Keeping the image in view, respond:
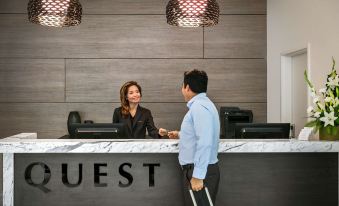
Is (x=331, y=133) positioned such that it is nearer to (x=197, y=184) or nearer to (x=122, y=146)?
(x=197, y=184)

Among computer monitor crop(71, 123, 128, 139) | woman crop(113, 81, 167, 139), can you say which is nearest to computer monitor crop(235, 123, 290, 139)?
computer monitor crop(71, 123, 128, 139)

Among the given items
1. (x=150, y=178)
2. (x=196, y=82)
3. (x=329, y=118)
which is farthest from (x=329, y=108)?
(x=150, y=178)

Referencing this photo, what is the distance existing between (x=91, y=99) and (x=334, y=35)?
10.8 ft

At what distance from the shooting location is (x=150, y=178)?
356cm

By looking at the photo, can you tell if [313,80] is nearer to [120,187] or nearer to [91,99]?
[120,187]

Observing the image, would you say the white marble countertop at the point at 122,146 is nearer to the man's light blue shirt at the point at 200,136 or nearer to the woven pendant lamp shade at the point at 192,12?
the man's light blue shirt at the point at 200,136

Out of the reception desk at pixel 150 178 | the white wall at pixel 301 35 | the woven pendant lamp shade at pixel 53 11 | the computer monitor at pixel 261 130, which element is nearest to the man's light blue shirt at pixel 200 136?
the reception desk at pixel 150 178

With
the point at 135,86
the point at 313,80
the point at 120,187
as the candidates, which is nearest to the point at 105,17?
the point at 135,86

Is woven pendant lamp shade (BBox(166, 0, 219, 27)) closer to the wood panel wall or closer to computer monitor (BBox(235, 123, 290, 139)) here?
computer monitor (BBox(235, 123, 290, 139))

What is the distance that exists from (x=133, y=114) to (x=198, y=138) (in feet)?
6.72

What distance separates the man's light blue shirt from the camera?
2895 mm

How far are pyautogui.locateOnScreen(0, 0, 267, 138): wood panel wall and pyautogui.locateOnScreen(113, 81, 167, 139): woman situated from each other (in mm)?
1446

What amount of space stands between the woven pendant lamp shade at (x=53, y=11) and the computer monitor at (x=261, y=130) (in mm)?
1631

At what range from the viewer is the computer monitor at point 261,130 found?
3678 millimetres
